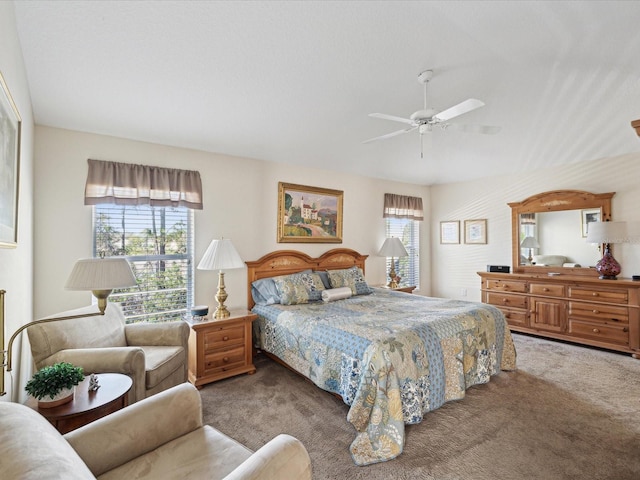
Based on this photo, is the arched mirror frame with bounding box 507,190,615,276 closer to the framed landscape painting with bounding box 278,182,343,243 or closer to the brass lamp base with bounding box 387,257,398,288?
the brass lamp base with bounding box 387,257,398,288

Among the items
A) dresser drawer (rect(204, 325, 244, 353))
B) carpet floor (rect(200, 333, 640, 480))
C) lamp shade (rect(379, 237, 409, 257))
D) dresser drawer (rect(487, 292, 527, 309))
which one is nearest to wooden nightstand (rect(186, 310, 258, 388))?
dresser drawer (rect(204, 325, 244, 353))

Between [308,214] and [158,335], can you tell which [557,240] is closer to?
[308,214]

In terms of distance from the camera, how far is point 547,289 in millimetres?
4316

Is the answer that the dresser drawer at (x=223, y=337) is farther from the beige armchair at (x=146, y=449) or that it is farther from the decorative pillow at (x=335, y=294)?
the beige armchair at (x=146, y=449)

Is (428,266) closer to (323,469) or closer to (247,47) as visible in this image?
(323,469)

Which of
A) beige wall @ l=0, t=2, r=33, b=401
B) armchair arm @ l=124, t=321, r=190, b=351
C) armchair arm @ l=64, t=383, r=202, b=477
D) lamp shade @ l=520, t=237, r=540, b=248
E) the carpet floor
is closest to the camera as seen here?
armchair arm @ l=64, t=383, r=202, b=477

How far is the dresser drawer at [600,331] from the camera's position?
12.2 feet

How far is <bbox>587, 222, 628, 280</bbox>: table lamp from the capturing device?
153 inches

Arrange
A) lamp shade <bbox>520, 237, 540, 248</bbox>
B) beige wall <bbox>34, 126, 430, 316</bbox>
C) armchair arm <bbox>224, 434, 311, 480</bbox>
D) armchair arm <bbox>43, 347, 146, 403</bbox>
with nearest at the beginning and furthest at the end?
1. armchair arm <bbox>224, 434, 311, 480</bbox>
2. armchair arm <bbox>43, 347, 146, 403</bbox>
3. beige wall <bbox>34, 126, 430, 316</bbox>
4. lamp shade <bbox>520, 237, 540, 248</bbox>

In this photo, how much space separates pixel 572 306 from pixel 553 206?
149 centimetres

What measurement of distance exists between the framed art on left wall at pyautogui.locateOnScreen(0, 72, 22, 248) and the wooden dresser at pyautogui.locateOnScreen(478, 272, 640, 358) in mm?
5402

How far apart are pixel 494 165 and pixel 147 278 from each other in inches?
196

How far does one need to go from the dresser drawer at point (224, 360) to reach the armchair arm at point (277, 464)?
2.11 m

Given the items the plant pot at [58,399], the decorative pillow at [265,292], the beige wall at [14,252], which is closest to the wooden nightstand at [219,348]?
the decorative pillow at [265,292]
